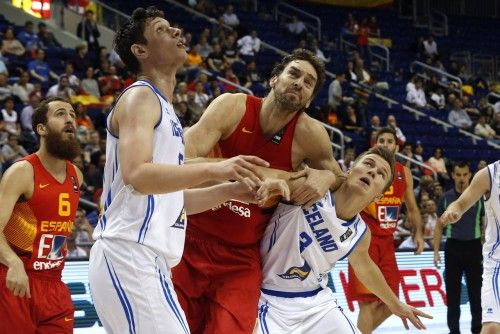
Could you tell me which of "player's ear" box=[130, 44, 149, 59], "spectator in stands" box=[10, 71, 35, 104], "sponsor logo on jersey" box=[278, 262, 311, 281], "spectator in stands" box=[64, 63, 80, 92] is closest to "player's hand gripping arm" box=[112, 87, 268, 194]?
"player's ear" box=[130, 44, 149, 59]

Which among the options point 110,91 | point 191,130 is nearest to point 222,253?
point 191,130

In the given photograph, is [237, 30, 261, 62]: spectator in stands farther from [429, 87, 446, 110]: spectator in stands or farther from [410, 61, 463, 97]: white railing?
[410, 61, 463, 97]: white railing

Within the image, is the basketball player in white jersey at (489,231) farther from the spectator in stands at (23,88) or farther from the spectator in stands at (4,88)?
the spectator in stands at (23,88)

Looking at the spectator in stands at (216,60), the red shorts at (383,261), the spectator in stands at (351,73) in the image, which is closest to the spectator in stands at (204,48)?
the spectator in stands at (216,60)

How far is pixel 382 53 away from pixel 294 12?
8.44ft

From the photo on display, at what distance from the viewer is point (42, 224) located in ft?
16.7

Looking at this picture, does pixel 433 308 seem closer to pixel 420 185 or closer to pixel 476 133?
pixel 420 185

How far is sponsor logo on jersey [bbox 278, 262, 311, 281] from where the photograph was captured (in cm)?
457

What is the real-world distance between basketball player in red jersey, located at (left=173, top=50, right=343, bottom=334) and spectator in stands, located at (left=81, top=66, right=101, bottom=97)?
9.33m

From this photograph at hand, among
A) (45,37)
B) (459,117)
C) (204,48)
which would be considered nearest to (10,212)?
(45,37)

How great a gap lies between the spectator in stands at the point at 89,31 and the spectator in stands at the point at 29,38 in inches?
45.2

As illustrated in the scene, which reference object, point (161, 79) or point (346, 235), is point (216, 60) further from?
point (161, 79)

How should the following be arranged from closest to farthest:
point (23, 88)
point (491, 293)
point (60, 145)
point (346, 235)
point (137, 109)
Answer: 1. point (137, 109)
2. point (346, 235)
3. point (60, 145)
4. point (491, 293)
5. point (23, 88)

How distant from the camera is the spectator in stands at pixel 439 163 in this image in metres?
15.9
